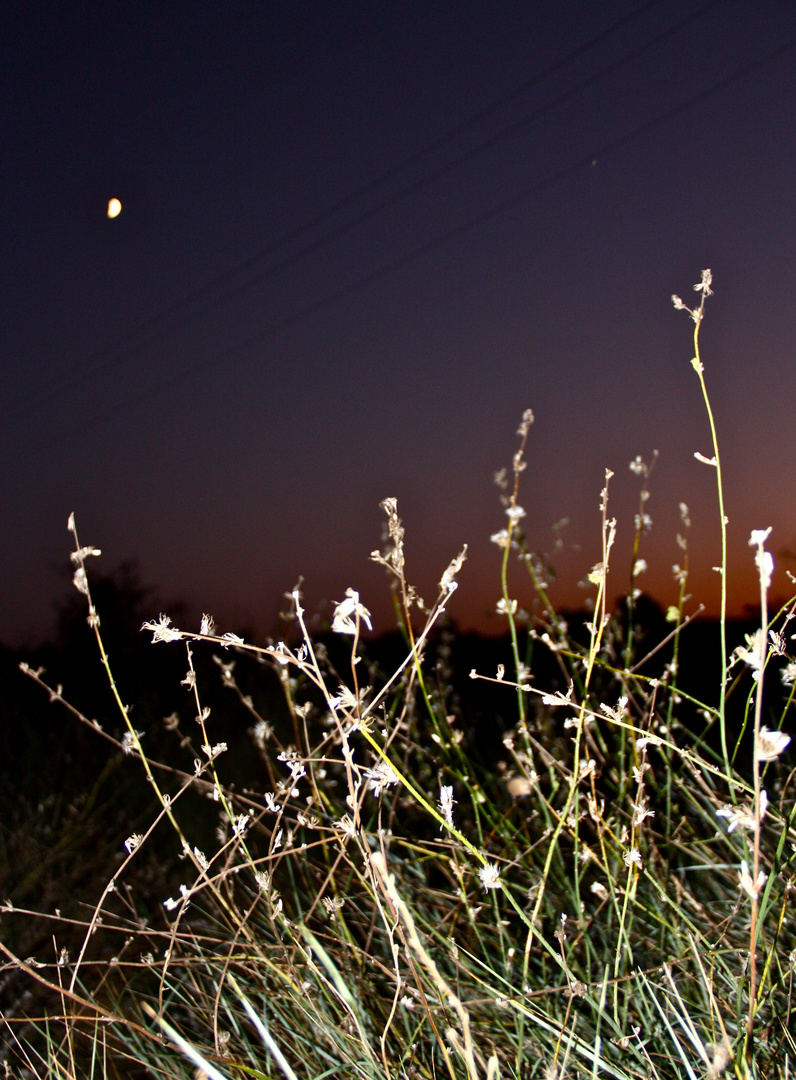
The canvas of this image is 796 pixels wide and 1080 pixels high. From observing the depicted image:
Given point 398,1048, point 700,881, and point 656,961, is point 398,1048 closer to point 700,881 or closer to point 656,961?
point 656,961

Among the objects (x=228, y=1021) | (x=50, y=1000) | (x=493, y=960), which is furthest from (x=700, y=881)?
(x=50, y=1000)

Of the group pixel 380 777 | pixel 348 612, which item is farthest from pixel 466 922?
pixel 348 612

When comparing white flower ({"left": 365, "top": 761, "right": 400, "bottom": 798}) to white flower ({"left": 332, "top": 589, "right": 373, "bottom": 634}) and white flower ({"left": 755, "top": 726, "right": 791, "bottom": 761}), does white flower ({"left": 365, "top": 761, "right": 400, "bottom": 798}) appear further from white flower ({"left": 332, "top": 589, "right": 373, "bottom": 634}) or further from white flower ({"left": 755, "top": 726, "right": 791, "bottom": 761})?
white flower ({"left": 755, "top": 726, "right": 791, "bottom": 761})

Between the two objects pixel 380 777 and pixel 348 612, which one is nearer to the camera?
pixel 348 612

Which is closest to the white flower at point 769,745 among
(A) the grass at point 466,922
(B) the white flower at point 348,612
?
(A) the grass at point 466,922

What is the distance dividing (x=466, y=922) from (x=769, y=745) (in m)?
1.40

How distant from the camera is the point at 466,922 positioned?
6.05 ft

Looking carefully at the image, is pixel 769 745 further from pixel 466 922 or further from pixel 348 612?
pixel 466 922

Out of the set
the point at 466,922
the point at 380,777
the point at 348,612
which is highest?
the point at 348,612

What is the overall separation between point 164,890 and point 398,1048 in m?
2.01

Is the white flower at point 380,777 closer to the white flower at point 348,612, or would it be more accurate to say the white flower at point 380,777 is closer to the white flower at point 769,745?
the white flower at point 348,612

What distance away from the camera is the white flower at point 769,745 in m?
0.61

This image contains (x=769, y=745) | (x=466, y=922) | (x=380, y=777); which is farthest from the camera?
(x=466, y=922)

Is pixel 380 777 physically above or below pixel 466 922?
above
